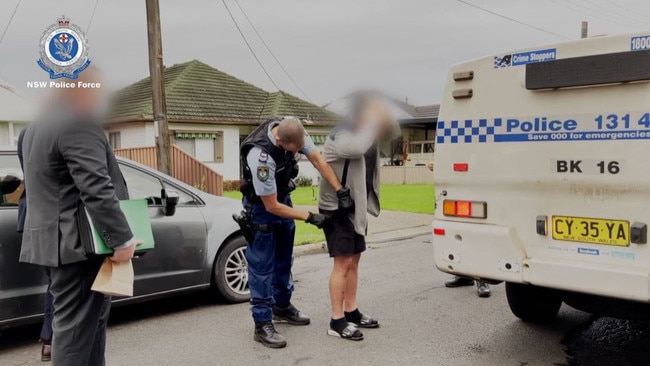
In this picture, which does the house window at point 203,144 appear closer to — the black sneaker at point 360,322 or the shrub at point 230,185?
the shrub at point 230,185

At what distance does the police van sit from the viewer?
3.27 m

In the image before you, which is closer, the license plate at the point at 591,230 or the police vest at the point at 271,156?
the license plate at the point at 591,230

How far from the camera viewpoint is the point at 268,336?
14.2 ft

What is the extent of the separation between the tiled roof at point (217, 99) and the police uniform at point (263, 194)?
1555 cm

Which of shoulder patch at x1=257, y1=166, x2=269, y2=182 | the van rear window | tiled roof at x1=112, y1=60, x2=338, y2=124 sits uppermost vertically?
tiled roof at x1=112, y1=60, x2=338, y2=124

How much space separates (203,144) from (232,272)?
16250mm

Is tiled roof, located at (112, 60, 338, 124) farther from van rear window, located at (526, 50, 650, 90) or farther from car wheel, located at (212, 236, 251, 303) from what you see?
van rear window, located at (526, 50, 650, 90)

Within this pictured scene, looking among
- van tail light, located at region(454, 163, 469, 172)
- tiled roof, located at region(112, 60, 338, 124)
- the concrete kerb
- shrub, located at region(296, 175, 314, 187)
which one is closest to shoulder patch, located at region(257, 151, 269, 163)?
van tail light, located at region(454, 163, 469, 172)

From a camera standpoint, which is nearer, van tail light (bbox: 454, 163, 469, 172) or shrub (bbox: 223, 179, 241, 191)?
van tail light (bbox: 454, 163, 469, 172)

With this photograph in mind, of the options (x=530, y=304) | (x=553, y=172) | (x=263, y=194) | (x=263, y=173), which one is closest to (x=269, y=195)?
(x=263, y=194)

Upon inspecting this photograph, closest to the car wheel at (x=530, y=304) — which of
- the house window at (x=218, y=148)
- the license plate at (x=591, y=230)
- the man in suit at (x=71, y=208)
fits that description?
the license plate at (x=591, y=230)

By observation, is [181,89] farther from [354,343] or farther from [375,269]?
[354,343]

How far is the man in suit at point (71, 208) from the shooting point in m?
2.77

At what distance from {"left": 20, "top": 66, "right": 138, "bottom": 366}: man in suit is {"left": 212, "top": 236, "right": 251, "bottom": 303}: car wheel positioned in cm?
235
